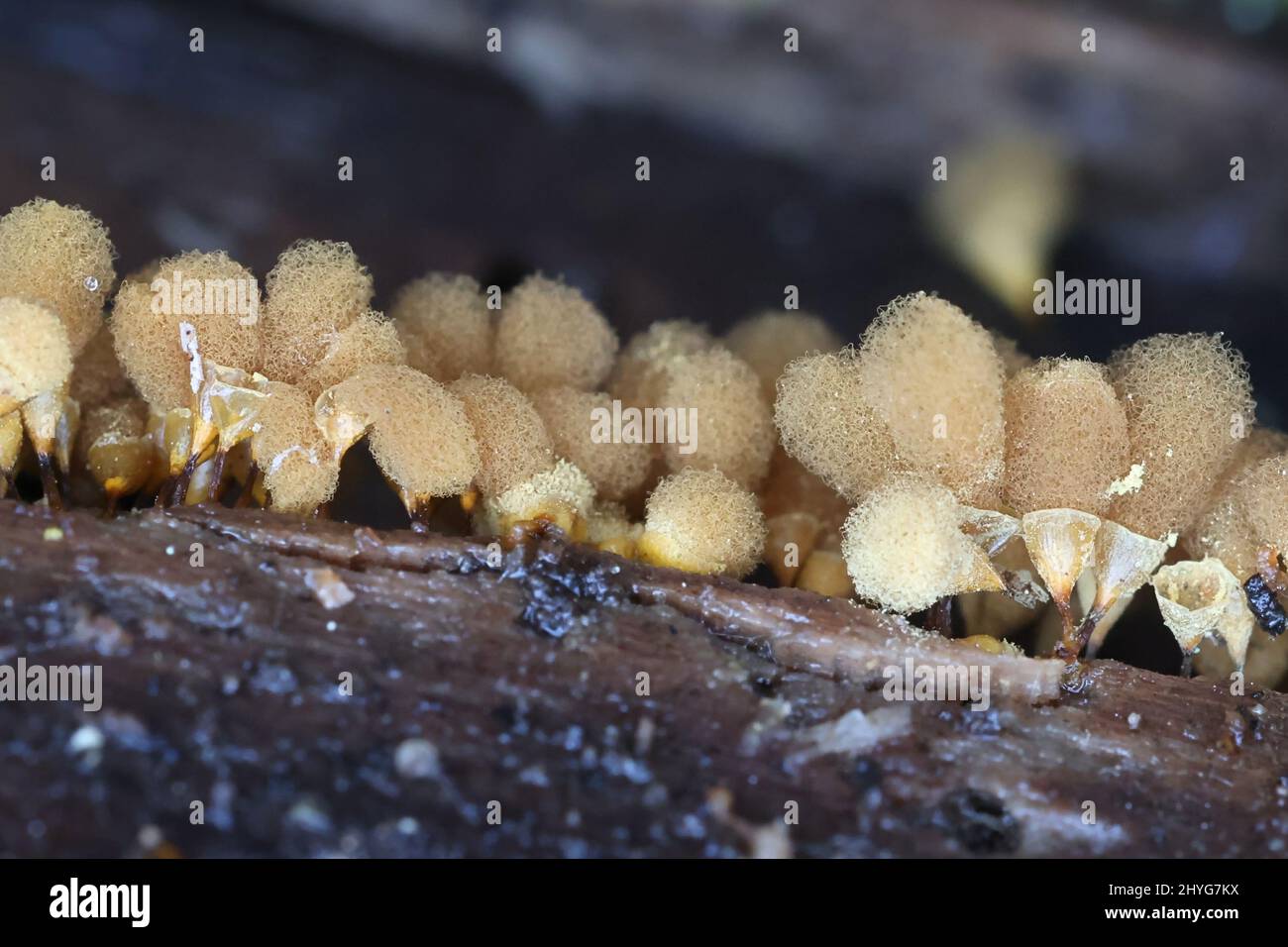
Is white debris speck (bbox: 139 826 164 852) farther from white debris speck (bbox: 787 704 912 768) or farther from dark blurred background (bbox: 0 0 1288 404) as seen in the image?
dark blurred background (bbox: 0 0 1288 404)

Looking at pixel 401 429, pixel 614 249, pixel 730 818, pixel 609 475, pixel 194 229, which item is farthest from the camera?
pixel 614 249

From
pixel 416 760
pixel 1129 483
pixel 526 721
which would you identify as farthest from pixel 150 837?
pixel 1129 483

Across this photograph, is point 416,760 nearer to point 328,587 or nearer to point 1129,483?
point 328,587

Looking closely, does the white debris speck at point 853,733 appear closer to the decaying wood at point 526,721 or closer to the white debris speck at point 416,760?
the decaying wood at point 526,721

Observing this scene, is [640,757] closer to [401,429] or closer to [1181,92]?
[401,429]
